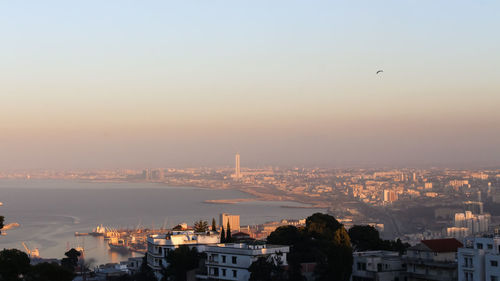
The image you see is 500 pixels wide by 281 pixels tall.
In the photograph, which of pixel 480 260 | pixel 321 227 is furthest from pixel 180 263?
pixel 480 260

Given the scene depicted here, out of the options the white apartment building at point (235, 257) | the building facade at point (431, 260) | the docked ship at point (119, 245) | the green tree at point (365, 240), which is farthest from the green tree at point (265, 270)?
the docked ship at point (119, 245)

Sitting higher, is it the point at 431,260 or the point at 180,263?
the point at 431,260

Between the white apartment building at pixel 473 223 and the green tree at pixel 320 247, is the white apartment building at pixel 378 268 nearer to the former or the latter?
the green tree at pixel 320 247

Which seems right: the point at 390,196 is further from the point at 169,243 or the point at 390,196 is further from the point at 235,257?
the point at 235,257

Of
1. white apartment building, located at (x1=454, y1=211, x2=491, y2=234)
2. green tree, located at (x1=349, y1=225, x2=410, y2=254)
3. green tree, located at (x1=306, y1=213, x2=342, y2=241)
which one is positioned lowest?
white apartment building, located at (x1=454, y1=211, x2=491, y2=234)

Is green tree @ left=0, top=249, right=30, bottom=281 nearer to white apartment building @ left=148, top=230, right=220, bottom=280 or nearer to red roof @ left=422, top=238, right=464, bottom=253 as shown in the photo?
white apartment building @ left=148, top=230, right=220, bottom=280

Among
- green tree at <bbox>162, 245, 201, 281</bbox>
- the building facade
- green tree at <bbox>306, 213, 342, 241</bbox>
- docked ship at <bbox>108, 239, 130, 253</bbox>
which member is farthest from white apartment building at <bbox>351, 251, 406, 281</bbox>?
docked ship at <bbox>108, 239, 130, 253</bbox>
